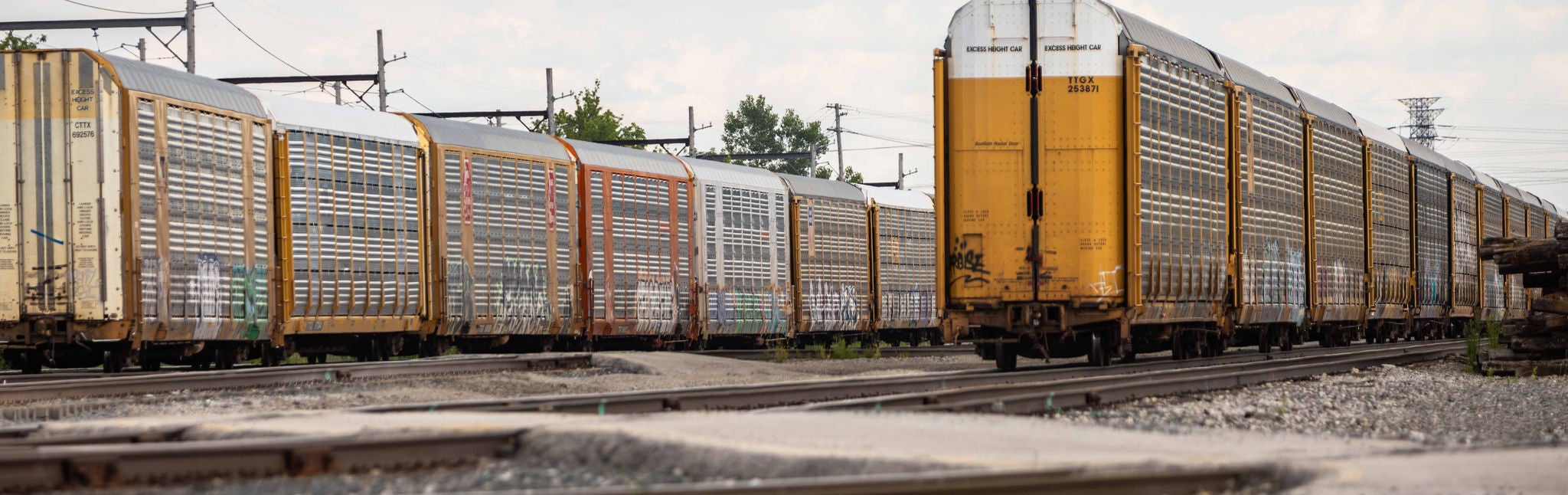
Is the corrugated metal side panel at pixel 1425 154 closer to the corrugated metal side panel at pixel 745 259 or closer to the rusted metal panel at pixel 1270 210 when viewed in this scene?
the rusted metal panel at pixel 1270 210

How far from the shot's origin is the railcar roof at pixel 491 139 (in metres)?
20.2

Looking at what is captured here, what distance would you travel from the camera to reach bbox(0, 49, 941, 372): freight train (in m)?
15.6

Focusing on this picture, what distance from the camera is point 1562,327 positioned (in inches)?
663

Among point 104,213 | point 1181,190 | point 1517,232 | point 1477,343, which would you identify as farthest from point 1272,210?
point 1517,232

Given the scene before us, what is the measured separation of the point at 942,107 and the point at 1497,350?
23.2 feet

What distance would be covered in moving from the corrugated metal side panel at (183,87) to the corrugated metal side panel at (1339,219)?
1442 cm

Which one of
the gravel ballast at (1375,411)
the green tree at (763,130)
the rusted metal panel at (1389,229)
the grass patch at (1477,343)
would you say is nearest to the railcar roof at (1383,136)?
the rusted metal panel at (1389,229)

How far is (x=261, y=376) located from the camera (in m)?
14.5

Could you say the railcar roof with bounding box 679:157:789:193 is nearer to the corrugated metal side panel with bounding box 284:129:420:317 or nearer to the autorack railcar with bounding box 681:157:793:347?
the autorack railcar with bounding box 681:157:793:347

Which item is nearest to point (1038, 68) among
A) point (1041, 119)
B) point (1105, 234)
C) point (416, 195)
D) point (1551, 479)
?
point (1041, 119)

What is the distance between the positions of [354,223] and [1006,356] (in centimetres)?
776

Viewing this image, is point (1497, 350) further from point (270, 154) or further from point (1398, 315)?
point (270, 154)

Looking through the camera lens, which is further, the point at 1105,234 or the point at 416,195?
the point at 416,195

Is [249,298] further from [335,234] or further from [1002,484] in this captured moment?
[1002,484]
